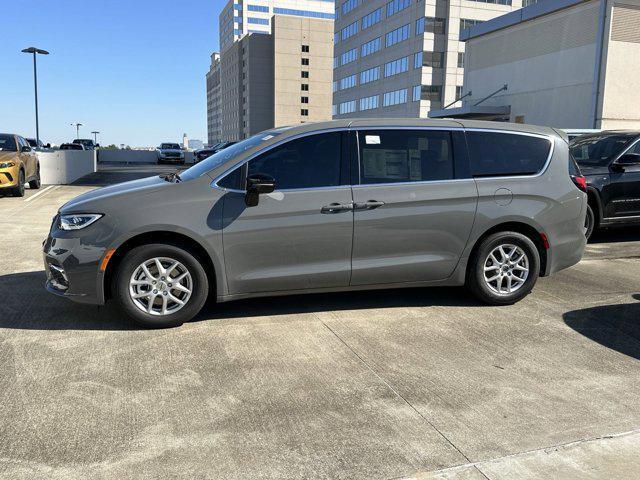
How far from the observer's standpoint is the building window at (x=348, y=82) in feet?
252

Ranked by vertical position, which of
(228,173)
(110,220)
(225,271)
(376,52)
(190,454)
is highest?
(376,52)

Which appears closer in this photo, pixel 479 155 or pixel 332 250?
pixel 332 250

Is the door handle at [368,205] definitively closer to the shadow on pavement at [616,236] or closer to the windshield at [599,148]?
the windshield at [599,148]

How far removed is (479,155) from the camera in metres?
5.44

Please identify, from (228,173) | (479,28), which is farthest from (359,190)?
(479,28)

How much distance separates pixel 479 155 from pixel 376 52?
68999 mm

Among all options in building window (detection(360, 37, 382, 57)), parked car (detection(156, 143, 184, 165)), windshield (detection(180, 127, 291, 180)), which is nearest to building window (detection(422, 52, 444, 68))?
building window (detection(360, 37, 382, 57))

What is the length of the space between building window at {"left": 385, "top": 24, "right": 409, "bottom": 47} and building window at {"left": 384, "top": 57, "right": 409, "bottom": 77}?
2271mm

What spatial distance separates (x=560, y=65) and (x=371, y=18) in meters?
46.7

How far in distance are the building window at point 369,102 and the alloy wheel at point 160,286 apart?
223ft

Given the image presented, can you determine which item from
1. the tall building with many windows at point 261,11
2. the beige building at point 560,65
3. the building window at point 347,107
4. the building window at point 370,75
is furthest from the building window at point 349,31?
the tall building with many windows at point 261,11

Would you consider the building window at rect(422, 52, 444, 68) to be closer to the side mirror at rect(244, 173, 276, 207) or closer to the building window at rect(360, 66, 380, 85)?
the building window at rect(360, 66, 380, 85)

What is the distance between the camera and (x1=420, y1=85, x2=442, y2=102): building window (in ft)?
196

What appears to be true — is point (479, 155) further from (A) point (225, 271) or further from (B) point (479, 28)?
(B) point (479, 28)
